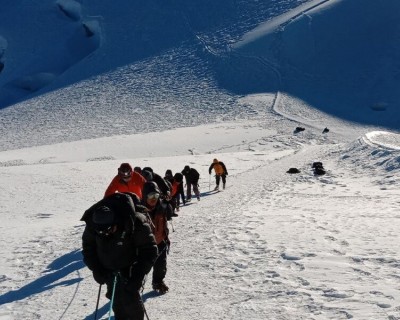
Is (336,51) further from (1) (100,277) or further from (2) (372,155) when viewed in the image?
(1) (100,277)

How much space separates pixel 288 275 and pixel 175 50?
77.2 meters

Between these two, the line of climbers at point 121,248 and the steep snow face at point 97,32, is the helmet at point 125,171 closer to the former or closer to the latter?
the line of climbers at point 121,248

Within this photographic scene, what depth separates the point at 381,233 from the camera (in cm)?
1039

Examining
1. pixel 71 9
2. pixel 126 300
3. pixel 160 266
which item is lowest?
pixel 126 300

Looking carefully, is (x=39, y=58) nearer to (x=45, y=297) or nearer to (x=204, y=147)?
(x=204, y=147)

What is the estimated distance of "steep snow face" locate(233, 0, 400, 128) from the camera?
71875 mm

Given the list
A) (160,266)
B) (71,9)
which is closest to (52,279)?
(160,266)

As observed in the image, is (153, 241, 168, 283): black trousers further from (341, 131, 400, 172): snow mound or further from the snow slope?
(341, 131, 400, 172): snow mound

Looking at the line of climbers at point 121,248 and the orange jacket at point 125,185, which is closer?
the line of climbers at point 121,248

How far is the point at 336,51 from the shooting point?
79.3m

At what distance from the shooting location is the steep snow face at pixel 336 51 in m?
71.9

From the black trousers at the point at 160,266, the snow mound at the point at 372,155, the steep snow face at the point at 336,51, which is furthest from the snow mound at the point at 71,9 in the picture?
the black trousers at the point at 160,266

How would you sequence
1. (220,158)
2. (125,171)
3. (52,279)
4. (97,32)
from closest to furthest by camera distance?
1. (125,171)
2. (52,279)
3. (220,158)
4. (97,32)

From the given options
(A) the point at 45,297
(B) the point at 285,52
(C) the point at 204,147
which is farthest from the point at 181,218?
(B) the point at 285,52
